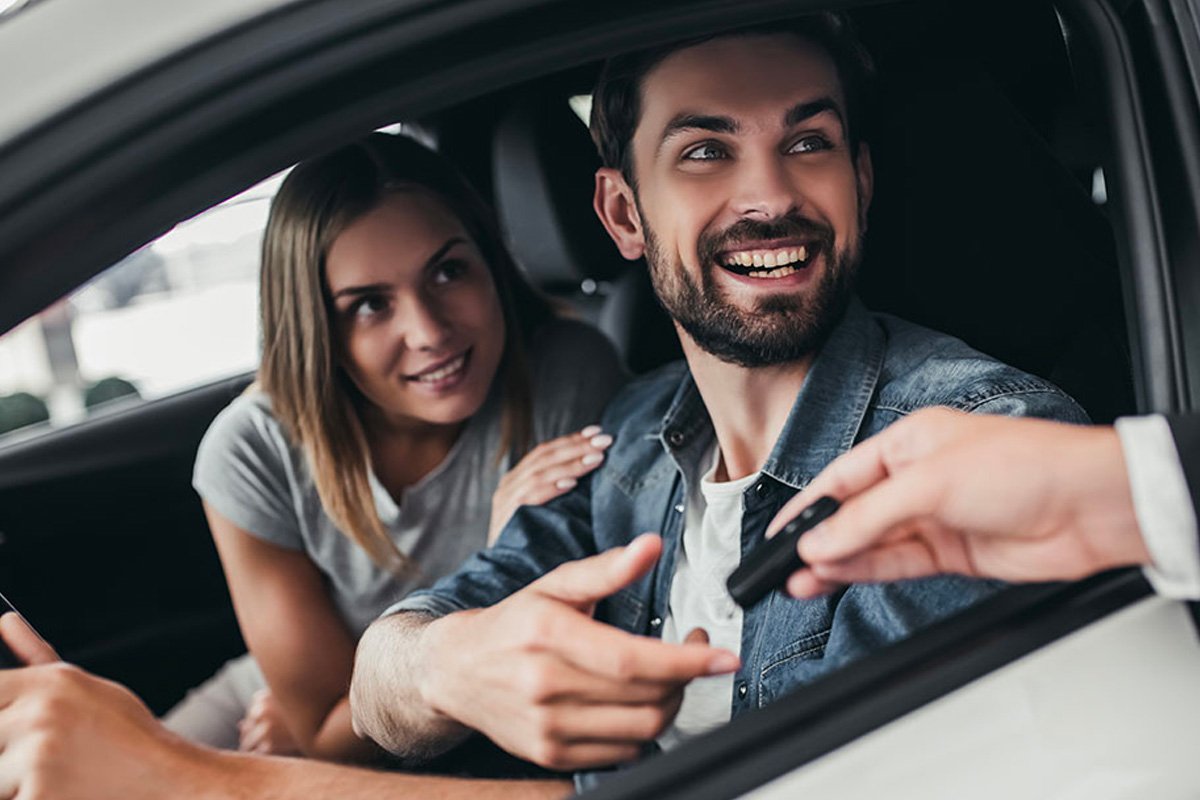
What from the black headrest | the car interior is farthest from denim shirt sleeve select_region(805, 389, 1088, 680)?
the black headrest

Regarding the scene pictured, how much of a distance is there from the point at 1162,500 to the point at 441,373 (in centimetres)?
132

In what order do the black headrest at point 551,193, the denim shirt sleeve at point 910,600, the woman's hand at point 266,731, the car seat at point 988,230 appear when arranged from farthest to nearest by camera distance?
the black headrest at point 551,193
the woman's hand at point 266,731
the car seat at point 988,230
the denim shirt sleeve at point 910,600

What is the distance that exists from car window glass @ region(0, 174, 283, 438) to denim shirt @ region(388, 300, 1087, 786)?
4.50 ft

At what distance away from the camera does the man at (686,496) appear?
0.96 meters

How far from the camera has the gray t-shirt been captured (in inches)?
75.3

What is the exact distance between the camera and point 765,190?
132cm

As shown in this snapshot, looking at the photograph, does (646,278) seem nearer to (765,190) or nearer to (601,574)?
(765,190)

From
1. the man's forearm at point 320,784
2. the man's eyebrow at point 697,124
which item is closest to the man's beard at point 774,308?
the man's eyebrow at point 697,124

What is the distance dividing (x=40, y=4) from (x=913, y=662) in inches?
27.6

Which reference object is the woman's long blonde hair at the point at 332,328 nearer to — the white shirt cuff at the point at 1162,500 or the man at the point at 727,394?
the man at the point at 727,394

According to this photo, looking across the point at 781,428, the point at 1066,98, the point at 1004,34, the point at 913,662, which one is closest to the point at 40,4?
the point at 913,662

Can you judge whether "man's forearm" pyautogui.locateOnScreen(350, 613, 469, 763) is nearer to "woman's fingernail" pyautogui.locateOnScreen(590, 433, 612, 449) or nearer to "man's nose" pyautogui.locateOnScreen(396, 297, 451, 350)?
"woman's fingernail" pyautogui.locateOnScreen(590, 433, 612, 449)

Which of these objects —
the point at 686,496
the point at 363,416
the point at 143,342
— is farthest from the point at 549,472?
the point at 143,342

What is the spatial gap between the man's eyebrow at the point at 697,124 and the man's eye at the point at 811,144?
8cm
